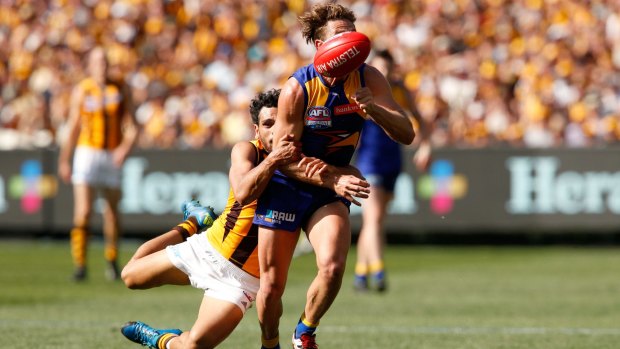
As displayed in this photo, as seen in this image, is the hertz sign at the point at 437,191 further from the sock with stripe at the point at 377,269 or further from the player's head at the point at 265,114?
the player's head at the point at 265,114

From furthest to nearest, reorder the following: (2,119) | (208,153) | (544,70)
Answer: (2,119), (544,70), (208,153)

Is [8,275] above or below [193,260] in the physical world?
below

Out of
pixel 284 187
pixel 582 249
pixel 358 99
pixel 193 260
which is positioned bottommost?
pixel 582 249

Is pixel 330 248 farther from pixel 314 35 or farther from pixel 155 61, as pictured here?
pixel 155 61

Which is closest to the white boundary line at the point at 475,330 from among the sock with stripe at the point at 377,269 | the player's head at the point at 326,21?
the sock with stripe at the point at 377,269

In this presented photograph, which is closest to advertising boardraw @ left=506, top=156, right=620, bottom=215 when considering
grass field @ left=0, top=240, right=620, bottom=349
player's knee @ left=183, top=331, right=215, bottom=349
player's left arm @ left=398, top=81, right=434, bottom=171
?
grass field @ left=0, top=240, right=620, bottom=349

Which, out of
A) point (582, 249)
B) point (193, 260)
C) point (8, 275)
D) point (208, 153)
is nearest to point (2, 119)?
point (208, 153)

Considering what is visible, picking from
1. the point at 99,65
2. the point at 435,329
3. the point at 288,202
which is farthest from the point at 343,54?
the point at 99,65

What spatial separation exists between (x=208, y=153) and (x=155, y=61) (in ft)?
19.4

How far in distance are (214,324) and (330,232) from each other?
85cm

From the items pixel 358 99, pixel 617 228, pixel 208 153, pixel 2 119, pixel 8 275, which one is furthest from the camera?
pixel 2 119

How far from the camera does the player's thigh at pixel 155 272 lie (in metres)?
6.81

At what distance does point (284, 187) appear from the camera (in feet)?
22.2

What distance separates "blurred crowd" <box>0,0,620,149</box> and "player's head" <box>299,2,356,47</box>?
11.3 meters
